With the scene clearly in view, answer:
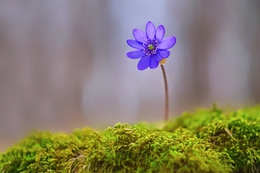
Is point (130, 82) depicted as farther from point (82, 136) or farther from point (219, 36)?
point (82, 136)

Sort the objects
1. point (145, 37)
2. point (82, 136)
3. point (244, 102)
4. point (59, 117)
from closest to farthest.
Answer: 1. point (145, 37)
2. point (82, 136)
3. point (59, 117)
4. point (244, 102)

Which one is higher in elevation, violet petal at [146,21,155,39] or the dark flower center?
violet petal at [146,21,155,39]

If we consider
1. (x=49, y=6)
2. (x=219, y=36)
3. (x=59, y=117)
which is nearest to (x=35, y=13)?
(x=49, y=6)

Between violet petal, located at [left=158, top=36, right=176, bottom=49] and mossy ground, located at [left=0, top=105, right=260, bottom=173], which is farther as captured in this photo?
violet petal, located at [left=158, top=36, right=176, bottom=49]

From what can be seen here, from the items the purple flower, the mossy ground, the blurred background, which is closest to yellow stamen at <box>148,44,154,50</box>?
the purple flower

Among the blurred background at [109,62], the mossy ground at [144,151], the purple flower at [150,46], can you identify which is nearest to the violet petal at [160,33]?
the purple flower at [150,46]

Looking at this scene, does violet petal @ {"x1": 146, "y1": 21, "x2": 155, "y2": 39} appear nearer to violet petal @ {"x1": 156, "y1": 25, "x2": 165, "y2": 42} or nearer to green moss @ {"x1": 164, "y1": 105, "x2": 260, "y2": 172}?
violet petal @ {"x1": 156, "y1": 25, "x2": 165, "y2": 42}
